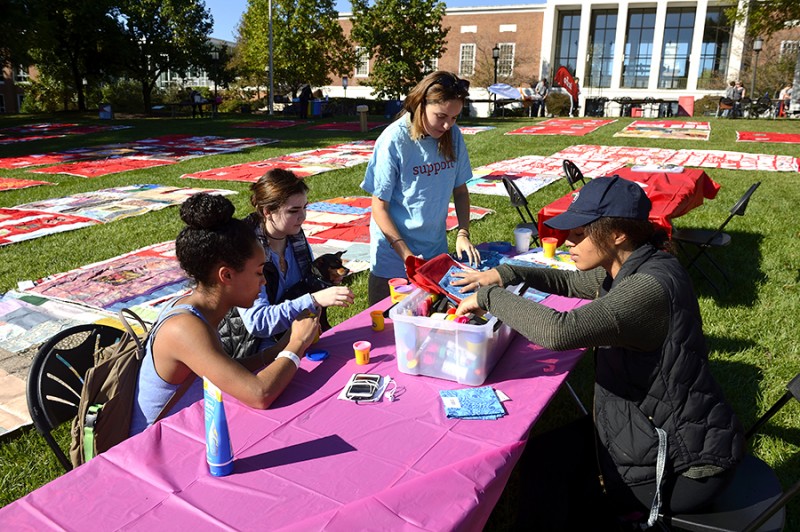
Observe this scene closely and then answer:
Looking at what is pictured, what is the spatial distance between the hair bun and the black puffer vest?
1.53 metres

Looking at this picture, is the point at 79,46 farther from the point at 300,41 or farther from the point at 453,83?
the point at 453,83

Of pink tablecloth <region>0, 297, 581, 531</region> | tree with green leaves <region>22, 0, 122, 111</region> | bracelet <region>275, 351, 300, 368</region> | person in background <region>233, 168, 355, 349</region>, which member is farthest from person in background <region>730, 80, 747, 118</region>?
tree with green leaves <region>22, 0, 122, 111</region>

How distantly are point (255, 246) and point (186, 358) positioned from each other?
1.70 ft

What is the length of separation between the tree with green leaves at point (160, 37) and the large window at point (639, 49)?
2863cm

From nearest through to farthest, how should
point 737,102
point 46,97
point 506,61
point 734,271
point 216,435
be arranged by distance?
point 216,435, point 734,271, point 737,102, point 46,97, point 506,61

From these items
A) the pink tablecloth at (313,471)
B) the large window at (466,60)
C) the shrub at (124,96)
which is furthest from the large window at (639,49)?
the pink tablecloth at (313,471)

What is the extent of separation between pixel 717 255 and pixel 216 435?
634 cm

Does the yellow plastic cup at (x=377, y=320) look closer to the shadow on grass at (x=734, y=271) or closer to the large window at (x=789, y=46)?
the shadow on grass at (x=734, y=271)

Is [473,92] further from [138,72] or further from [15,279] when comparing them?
[15,279]

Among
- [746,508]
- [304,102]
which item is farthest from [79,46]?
[746,508]

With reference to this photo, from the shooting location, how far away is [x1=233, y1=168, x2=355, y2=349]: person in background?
2883mm

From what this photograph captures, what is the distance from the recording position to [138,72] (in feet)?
111

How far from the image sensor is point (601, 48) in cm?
4325

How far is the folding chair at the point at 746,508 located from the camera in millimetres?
1977
